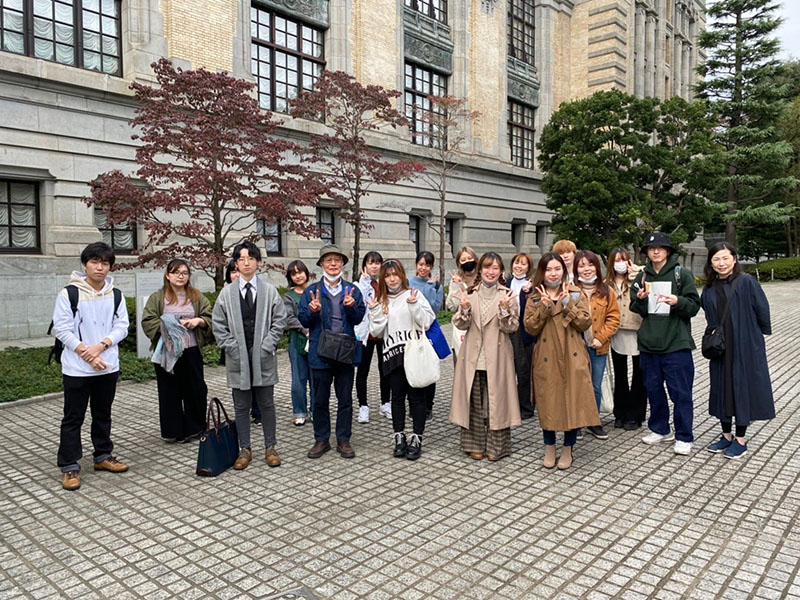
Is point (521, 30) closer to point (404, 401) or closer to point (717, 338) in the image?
point (717, 338)

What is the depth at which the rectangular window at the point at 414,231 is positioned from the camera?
24.7m

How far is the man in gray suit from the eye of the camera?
5359 millimetres

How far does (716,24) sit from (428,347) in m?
39.0

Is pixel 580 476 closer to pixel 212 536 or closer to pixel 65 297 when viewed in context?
pixel 212 536

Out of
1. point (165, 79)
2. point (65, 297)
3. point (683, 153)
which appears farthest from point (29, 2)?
point (683, 153)

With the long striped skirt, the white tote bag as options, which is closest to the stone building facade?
the white tote bag

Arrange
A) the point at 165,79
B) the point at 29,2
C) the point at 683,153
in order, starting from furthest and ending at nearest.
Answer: the point at 683,153, the point at 29,2, the point at 165,79

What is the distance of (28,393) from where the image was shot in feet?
27.2

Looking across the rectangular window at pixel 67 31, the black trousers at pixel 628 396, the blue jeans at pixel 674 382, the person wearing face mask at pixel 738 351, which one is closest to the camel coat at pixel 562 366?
the blue jeans at pixel 674 382

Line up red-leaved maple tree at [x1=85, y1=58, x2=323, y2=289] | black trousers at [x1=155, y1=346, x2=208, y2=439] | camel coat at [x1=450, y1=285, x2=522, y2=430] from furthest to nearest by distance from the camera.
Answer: red-leaved maple tree at [x1=85, y1=58, x2=323, y2=289] < black trousers at [x1=155, y1=346, x2=208, y2=439] < camel coat at [x1=450, y1=285, x2=522, y2=430]

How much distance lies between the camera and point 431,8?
82.1 ft

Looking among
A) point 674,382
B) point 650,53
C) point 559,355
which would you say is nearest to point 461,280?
point 559,355

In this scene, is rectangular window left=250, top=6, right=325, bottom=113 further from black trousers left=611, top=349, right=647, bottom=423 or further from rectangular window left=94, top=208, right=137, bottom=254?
black trousers left=611, top=349, right=647, bottom=423

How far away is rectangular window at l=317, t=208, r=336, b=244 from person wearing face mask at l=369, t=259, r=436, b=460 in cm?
1512
